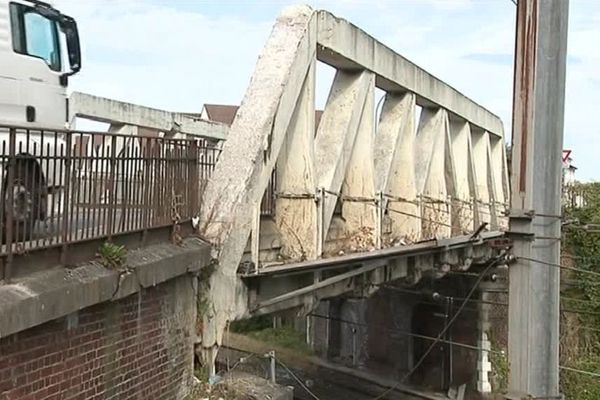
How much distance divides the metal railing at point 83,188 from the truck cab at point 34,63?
1259mm

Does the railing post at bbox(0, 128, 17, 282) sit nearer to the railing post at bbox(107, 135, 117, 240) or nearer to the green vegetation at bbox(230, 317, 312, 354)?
the railing post at bbox(107, 135, 117, 240)

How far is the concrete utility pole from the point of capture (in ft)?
28.1

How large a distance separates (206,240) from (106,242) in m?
2.25

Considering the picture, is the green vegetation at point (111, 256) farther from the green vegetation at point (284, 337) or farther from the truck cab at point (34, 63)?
the green vegetation at point (284, 337)

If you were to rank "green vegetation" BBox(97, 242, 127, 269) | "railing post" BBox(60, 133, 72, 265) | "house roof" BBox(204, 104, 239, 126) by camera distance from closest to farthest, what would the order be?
1. "railing post" BBox(60, 133, 72, 265)
2. "green vegetation" BBox(97, 242, 127, 269)
3. "house roof" BBox(204, 104, 239, 126)

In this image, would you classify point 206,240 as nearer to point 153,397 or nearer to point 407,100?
point 153,397

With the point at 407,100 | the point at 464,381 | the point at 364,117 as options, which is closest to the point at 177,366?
the point at 364,117

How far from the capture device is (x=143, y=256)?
24.6ft

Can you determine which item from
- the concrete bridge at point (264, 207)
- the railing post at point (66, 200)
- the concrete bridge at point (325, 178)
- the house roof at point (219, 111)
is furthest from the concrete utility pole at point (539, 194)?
the house roof at point (219, 111)

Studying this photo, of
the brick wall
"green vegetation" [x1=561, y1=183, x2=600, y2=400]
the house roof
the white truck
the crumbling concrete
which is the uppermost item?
the house roof

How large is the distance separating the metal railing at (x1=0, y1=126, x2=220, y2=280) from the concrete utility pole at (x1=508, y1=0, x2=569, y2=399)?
147 inches

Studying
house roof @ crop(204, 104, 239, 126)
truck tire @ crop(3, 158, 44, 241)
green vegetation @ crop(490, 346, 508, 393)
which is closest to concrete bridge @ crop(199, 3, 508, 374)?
truck tire @ crop(3, 158, 44, 241)

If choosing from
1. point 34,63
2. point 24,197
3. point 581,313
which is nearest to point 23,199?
point 24,197

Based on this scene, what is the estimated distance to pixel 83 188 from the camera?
22.9 feet
